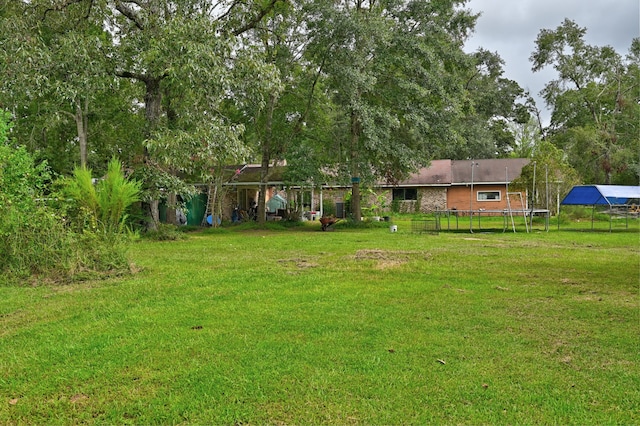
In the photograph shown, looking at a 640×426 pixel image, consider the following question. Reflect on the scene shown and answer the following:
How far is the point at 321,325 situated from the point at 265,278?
9.42 feet

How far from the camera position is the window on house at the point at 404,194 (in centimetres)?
3081

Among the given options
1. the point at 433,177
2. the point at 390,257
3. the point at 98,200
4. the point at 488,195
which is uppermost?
the point at 433,177

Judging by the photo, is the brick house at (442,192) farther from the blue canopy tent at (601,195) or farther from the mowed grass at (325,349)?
the mowed grass at (325,349)

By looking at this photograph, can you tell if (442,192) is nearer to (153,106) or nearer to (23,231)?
(153,106)

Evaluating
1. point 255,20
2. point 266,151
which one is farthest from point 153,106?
point 266,151

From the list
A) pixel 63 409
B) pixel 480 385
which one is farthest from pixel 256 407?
pixel 480 385

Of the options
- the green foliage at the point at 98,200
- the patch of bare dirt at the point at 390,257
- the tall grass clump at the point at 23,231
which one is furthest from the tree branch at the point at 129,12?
the patch of bare dirt at the point at 390,257

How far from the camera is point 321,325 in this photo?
Answer: 4652 millimetres

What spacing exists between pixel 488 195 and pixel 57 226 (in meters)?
26.6

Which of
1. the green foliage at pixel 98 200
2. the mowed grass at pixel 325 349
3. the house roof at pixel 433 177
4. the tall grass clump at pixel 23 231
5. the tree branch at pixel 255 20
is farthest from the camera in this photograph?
the house roof at pixel 433 177

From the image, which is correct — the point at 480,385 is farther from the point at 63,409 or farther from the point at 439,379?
the point at 63,409

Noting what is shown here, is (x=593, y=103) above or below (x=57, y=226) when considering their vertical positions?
above

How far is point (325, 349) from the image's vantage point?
3932 mm

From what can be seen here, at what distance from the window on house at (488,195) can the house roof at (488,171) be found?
0.85 metres
